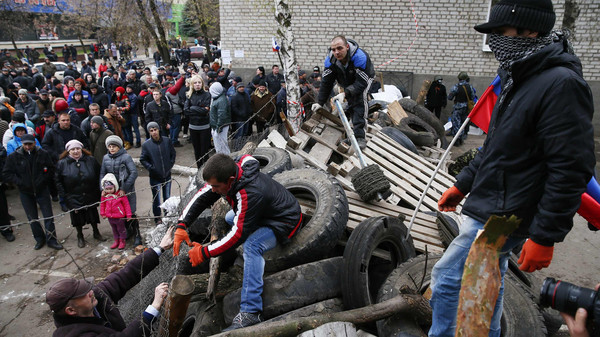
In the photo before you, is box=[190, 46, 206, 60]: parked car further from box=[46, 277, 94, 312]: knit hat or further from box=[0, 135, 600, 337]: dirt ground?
box=[46, 277, 94, 312]: knit hat

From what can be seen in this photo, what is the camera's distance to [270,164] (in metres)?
5.66

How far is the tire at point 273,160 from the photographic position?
548cm

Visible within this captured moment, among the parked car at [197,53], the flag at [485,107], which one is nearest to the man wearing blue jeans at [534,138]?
the flag at [485,107]

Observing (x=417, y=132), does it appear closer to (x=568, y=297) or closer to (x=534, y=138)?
(x=534, y=138)

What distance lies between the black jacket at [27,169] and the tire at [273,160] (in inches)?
137

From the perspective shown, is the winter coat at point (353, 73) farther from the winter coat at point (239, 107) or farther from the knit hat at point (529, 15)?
the knit hat at point (529, 15)

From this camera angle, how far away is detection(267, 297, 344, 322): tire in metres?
3.35

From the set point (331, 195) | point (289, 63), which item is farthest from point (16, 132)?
point (331, 195)

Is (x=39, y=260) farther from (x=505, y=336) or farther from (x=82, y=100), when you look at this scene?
(x=505, y=336)

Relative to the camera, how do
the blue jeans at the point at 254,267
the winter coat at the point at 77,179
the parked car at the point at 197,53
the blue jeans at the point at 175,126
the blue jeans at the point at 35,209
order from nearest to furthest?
the blue jeans at the point at 254,267
the winter coat at the point at 77,179
the blue jeans at the point at 35,209
the blue jeans at the point at 175,126
the parked car at the point at 197,53

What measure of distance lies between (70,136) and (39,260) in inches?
92.8

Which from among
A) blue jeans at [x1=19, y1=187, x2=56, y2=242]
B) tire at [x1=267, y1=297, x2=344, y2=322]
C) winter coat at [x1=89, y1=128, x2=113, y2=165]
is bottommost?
blue jeans at [x1=19, y1=187, x2=56, y2=242]

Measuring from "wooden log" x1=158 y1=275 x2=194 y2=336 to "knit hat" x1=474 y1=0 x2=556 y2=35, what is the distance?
8.81 ft

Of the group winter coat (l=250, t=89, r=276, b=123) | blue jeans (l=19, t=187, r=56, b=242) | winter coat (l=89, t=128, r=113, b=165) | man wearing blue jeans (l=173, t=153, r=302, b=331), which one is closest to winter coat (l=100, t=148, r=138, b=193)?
blue jeans (l=19, t=187, r=56, b=242)
